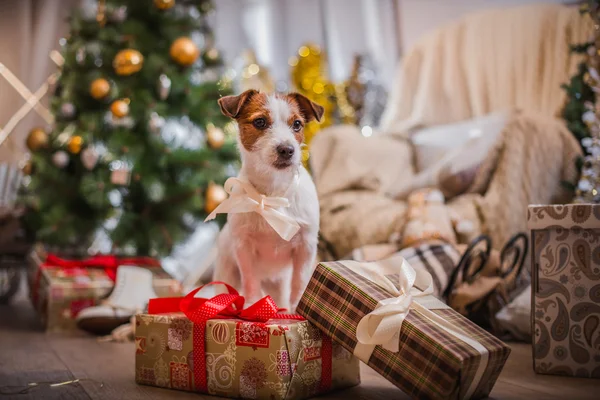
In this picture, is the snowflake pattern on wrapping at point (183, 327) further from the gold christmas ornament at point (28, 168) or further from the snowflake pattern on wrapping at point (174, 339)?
the gold christmas ornament at point (28, 168)

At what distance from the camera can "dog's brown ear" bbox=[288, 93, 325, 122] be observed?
4.67 ft

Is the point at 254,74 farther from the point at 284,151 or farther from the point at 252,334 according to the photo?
the point at 252,334

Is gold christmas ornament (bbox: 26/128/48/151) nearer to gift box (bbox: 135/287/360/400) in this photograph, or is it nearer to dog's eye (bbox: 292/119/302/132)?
gift box (bbox: 135/287/360/400)

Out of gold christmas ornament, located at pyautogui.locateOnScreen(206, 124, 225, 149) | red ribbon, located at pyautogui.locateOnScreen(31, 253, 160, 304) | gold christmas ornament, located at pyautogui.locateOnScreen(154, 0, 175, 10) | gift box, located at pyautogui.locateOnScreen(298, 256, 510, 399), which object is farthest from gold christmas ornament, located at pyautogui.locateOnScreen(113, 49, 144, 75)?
gift box, located at pyautogui.locateOnScreen(298, 256, 510, 399)

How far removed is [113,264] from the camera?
247 centimetres

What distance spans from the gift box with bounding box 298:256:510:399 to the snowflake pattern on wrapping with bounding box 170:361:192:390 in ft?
0.96

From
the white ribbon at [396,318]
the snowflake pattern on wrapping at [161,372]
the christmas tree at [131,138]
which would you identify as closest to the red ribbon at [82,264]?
the christmas tree at [131,138]

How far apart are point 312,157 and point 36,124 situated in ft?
7.68

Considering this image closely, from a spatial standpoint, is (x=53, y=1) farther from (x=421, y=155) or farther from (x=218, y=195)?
(x=421, y=155)

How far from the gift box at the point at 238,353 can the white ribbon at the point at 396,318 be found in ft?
0.39

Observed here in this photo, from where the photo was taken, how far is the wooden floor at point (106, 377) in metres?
1.24

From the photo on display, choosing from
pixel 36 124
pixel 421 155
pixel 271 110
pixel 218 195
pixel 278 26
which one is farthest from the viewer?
pixel 278 26

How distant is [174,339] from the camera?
1283 millimetres

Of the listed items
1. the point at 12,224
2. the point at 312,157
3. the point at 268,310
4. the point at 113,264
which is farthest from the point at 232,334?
the point at 12,224
